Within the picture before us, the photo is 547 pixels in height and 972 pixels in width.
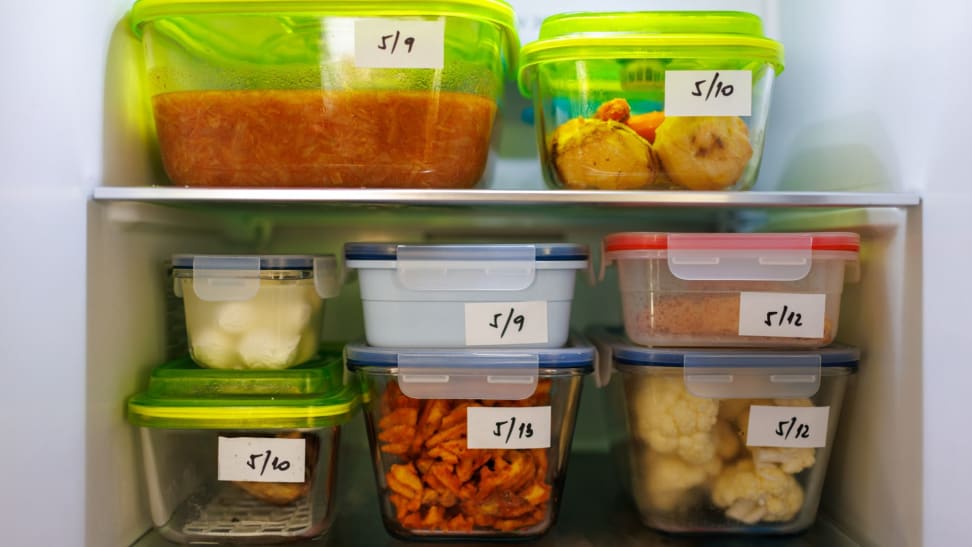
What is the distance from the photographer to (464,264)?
98 centimetres

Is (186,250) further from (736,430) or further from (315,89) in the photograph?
(736,430)

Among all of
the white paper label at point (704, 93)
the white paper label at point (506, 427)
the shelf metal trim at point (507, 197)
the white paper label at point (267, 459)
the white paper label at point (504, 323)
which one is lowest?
the white paper label at point (267, 459)

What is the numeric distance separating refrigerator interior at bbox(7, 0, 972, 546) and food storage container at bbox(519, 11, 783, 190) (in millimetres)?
73

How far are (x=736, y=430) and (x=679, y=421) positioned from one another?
0.29 ft

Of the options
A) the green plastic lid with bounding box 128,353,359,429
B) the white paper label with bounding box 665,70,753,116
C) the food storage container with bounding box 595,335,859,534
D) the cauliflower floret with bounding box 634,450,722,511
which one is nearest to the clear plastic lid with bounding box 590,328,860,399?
the food storage container with bounding box 595,335,859,534

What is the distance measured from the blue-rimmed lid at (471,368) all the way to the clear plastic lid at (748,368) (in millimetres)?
100

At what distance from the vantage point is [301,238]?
1383mm

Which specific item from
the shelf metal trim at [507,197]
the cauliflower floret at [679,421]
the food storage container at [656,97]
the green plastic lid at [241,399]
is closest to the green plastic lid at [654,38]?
the food storage container at [656,97]

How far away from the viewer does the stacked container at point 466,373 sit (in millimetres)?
974

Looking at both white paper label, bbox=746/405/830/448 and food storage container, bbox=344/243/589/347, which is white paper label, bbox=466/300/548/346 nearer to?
food storage container, bbox=344/243/589/347

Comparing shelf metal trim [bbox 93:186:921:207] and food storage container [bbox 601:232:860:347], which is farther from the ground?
shelf metal trim [bbox 93:186:921:207]

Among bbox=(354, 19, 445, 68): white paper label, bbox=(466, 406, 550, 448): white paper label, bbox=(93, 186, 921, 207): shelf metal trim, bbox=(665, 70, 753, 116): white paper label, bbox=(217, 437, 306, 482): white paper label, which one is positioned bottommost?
bbox=(217, 437, 306, 482): white paper label

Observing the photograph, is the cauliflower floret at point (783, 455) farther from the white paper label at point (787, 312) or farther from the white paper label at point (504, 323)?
the white paper label at point (504, 323)

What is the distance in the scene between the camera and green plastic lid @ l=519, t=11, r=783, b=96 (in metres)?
0.99
